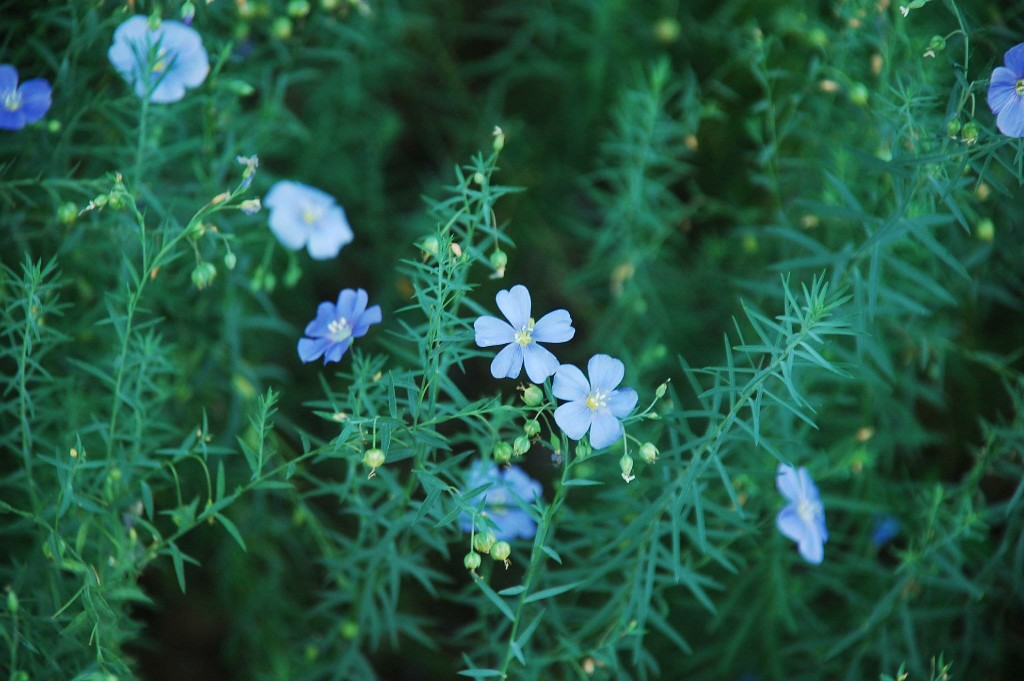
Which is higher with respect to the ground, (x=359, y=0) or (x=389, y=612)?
(x=359, y=0)

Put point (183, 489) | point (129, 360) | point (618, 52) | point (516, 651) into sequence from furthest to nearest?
point (618, 52) → point (183, 489) → point (129, 360) → point (516, 651)

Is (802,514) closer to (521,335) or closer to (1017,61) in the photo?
(521,335)

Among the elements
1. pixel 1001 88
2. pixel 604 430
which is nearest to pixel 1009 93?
pixel 1001 88

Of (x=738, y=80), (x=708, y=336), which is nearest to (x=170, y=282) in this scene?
(x=708, y=336)

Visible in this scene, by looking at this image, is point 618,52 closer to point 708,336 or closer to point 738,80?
point 738,80

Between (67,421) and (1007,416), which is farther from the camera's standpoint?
(1007,416)

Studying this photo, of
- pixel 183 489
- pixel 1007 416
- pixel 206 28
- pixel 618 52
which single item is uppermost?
pixel 206 28

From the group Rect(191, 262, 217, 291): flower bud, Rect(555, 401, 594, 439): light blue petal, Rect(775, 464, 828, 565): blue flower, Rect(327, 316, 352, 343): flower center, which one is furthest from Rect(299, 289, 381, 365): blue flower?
Rect(775, 464, 828, 565): blue flower
